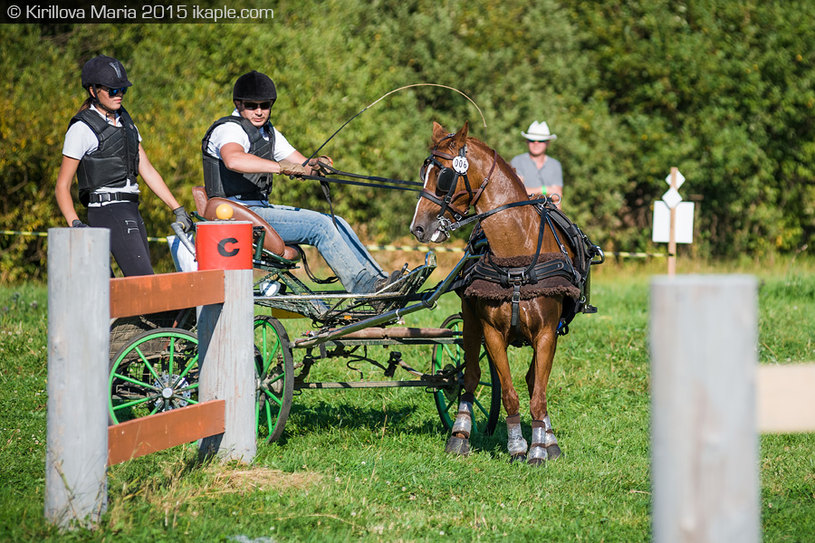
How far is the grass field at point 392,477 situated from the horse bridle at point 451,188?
4.85 ft

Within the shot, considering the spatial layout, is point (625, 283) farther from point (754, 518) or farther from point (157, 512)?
point (754, 518)

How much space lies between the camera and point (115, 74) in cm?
594

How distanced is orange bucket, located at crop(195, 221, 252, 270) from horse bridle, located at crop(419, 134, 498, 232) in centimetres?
122

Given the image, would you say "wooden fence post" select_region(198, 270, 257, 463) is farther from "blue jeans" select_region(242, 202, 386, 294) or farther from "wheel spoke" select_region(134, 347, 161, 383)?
"blue jeans" select_region(242, 202, 386, 294)

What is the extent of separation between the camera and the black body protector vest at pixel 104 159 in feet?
19.7

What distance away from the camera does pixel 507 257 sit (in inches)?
223

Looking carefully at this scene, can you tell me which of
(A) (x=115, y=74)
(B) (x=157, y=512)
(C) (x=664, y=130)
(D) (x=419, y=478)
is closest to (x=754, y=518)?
(B) (x=157, y=512)

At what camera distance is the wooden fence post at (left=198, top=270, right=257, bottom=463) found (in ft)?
16.2

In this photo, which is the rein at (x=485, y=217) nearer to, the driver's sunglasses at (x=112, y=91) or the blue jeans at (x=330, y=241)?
the blue jeans at (x=330, y=241)

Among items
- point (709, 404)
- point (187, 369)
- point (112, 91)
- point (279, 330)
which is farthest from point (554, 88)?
point (709, 404)

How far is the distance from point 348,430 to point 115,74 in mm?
2800

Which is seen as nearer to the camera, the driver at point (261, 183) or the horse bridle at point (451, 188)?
the horse bridle at point (451, 188)

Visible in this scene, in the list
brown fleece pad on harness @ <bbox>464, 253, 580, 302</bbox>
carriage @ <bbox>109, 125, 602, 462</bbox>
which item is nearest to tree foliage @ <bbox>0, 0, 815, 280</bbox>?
carriage @ <bbox>109, 125, 602, 462</bbox>

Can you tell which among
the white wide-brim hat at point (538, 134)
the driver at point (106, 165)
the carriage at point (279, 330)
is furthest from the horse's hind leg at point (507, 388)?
the white wide-brim hat at point (538, 134)
